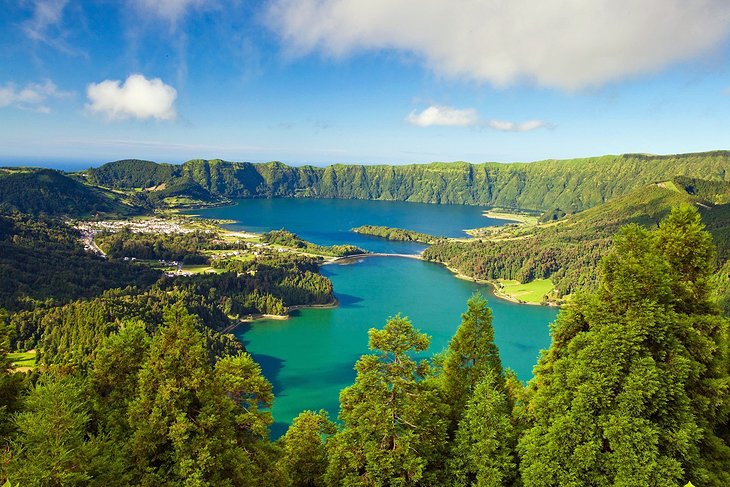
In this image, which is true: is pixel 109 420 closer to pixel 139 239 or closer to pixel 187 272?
pixel 187 272

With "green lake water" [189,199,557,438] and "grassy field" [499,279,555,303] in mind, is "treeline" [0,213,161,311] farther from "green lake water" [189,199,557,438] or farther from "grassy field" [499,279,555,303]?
"grassy field" [499,279,555,303]

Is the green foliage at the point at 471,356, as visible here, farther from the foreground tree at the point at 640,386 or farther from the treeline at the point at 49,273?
the treeline at the point at 49,273

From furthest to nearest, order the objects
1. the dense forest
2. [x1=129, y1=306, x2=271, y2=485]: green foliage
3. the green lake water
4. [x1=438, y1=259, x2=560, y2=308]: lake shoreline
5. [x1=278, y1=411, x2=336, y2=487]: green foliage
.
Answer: [x1=438, y1=259, x2=560, y2=308]: lake shoreline → the green lake water → [x1=278, y1=411, x2=336, y2=487]: green foliage → [x1=129, y1=306, x2=271, y2=485]: green foliage → the dense forest

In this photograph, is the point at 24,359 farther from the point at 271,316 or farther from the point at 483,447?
the point at 483,447

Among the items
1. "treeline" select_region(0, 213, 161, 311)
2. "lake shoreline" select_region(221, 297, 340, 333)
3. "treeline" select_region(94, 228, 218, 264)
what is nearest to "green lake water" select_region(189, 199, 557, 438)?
"lake shoreline" select_region(221, 297, 340, 333)

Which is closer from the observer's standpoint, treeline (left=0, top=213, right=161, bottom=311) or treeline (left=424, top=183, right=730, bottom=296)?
treeline (left=0, top=213, right=161, bottom=311)

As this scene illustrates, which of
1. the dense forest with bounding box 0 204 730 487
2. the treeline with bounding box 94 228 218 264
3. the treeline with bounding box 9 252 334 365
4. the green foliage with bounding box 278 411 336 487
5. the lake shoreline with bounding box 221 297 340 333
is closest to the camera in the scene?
the dense forest with bounding box 0 204 730 487

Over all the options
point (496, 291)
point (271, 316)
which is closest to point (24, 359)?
point (271, 316)
